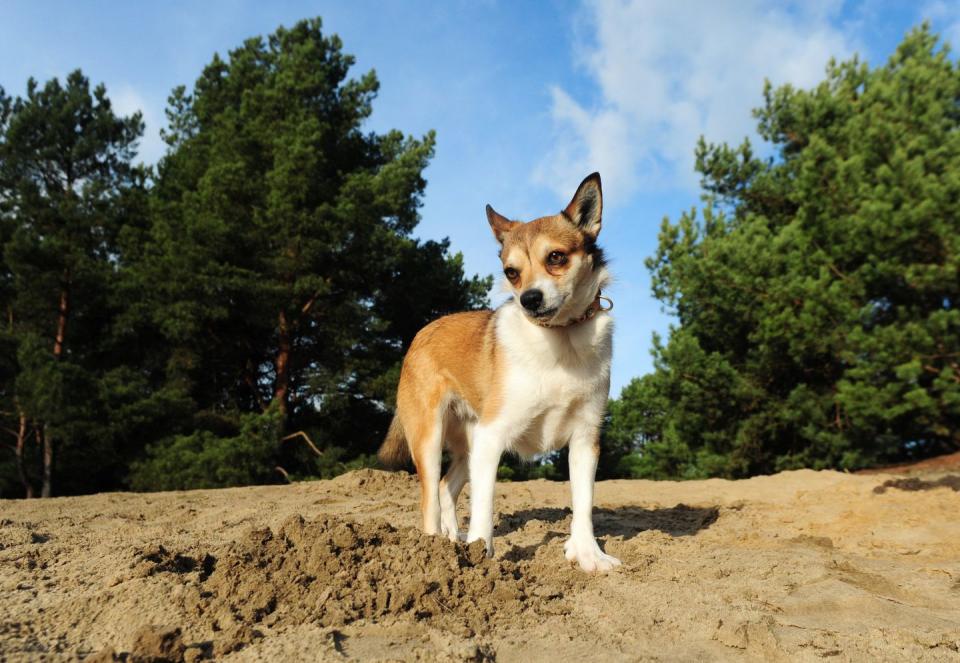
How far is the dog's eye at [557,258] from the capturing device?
13.1 feet

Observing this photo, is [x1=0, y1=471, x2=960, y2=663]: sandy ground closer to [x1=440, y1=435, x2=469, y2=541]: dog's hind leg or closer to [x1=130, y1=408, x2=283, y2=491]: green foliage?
[x1=440, y1=435, x2=469, y2=541]: dog's hind leg

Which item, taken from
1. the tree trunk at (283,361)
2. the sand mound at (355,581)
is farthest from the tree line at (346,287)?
the sand mound at (355,581)

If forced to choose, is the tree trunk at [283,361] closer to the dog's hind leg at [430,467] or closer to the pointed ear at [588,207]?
the dog's hind leg at [430,467]

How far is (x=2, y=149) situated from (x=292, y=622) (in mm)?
21575

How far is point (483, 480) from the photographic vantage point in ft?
13.4

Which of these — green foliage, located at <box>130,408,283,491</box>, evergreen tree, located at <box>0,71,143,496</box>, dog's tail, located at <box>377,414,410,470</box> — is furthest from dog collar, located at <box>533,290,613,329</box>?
evergreen tree, located at <box>0,71,143,496</box>

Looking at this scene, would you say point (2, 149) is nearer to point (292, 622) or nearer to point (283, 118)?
point (283, 118)

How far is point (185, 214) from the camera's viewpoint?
675 inches

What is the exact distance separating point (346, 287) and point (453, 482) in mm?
13751

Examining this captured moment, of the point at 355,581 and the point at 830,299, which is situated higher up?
the point at 830,299

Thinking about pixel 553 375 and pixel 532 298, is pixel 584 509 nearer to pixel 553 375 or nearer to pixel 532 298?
pixel 553 375

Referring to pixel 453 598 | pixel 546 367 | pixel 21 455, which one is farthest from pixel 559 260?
pixel 21 455

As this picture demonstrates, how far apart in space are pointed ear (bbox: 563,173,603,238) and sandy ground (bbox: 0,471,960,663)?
6.89ft

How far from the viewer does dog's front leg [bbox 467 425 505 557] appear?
4035mm
